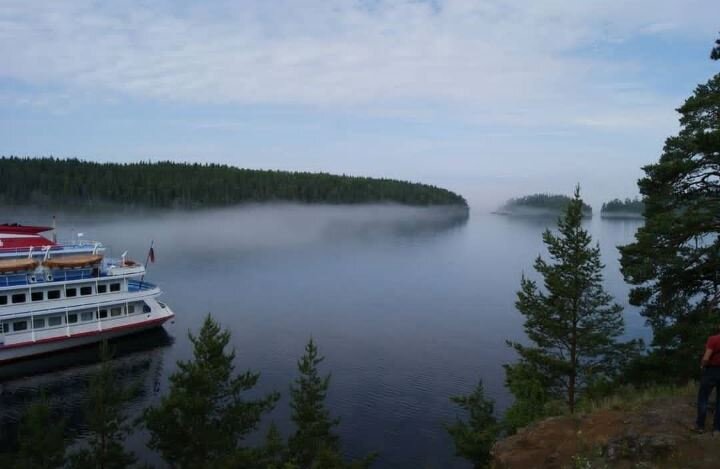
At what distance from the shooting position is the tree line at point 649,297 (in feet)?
51.8

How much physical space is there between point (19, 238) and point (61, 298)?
6566 mm

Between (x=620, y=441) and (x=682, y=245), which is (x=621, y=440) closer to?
(x=620, y=441)

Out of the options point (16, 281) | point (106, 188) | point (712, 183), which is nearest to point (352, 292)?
point (16, 281)

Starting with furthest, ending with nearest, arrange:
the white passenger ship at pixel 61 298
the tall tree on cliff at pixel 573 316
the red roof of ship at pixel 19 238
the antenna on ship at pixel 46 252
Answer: the red roof of ship at pixel 19 238 → the antenna on ship at pixel 46 252 → the white passenger ship at pixel 61 298 → the tall tree on cliff at pixel 573 316

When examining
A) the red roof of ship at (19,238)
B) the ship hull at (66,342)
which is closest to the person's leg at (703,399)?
the ship hull at (66,342)

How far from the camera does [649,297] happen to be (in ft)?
56.3

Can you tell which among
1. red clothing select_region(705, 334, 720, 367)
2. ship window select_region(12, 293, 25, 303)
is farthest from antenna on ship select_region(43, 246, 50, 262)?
red clothing select_region(705, 334, 720, 367)

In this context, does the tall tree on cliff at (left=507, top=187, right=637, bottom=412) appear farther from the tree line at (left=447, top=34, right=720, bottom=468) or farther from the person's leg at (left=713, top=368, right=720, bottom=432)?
the person's leg at (left=713, top=368, right=720, bottom=432)

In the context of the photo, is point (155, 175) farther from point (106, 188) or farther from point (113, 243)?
point (113, 243)

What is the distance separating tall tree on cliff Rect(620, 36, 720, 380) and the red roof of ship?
143ft

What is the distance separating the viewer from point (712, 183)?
15.8m

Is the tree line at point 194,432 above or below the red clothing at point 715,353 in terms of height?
below

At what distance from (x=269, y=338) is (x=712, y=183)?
3632 centimetres

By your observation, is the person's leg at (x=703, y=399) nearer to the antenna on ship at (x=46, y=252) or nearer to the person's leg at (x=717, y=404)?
the person's leg at (x=717, y=404)
